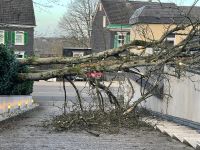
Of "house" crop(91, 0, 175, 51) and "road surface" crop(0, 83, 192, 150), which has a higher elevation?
"house" crop(91, 0, 175, 51)

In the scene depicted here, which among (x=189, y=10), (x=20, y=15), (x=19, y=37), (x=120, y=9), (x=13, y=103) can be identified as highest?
(x=120, y=9)

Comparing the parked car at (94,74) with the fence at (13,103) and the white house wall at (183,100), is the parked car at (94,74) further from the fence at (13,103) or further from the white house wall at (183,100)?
the fence at (13,103)

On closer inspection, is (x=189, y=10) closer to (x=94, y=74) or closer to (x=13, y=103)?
(x=94, y=74)

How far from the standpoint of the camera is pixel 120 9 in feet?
189

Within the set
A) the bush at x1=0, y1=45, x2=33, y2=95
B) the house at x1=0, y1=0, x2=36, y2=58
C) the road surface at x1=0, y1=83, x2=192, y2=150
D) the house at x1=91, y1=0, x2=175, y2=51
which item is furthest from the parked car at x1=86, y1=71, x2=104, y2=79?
the house at x1=91, y1=0, x2=175, y2=51

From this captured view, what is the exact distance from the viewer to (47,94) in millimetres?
36750

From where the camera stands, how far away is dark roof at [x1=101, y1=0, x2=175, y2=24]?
5547 cm

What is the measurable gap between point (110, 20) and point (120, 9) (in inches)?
85.7

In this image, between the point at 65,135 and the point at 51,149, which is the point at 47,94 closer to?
the point at 65,135

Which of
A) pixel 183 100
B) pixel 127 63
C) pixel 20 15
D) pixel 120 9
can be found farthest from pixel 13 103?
pixel 120 9

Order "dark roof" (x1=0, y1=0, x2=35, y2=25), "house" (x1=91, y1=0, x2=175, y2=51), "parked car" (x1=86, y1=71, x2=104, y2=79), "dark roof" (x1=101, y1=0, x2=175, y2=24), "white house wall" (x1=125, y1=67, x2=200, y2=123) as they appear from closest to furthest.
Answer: "white house wall" (x1=125, y1=67, x2=200, y2=123) → "parked car" (x1=86, y1=71, x2=104, y2=79) → "dark roof" (x1=0, y1=0, x2=35, y2=25) → "house" (x1=91, y1=0, x2=175, y2=51) → "dark roof" (x1=101, y1=0, x2=175, y2=24)

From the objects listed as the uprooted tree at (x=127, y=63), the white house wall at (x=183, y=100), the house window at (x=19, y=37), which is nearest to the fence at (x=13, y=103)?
the uprooted tree at (x=127, y=63)

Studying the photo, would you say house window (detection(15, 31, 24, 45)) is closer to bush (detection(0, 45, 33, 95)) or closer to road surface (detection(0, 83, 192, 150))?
bush (detection(0, 45, 33, 95))

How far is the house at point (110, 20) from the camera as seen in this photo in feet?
176
